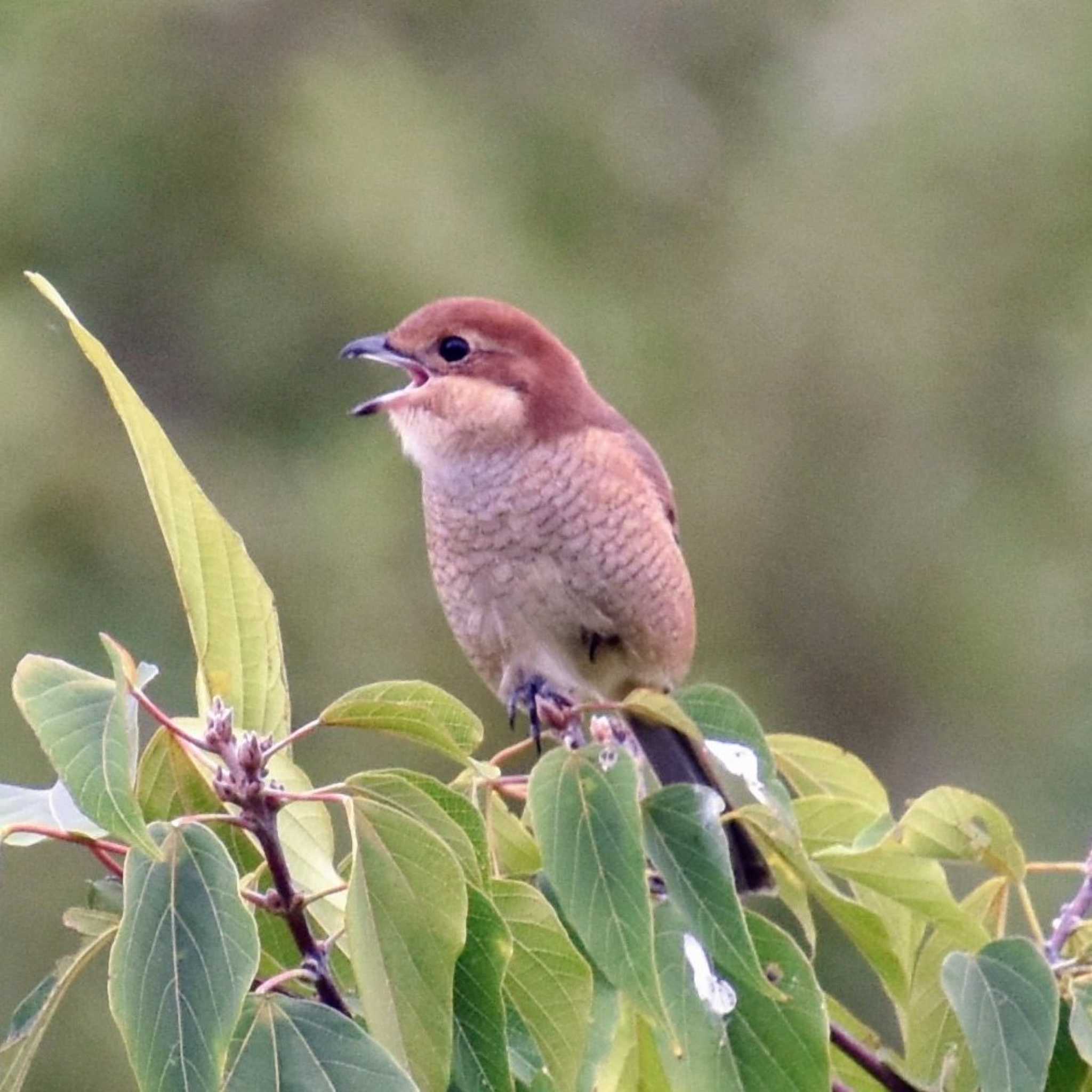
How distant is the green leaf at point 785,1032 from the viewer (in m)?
1.98

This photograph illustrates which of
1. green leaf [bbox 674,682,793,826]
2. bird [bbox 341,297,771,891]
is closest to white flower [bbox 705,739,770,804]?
green leaf [bbox 674,682,793,826]

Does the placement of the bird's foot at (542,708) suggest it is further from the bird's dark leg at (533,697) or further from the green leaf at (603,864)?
the green leaf at (603,864)

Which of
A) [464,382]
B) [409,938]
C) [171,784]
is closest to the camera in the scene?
[409,938]

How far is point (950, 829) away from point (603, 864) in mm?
425

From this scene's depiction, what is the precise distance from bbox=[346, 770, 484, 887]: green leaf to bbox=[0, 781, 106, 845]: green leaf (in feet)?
0.77

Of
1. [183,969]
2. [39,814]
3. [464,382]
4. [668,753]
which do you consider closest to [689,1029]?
[183,969]

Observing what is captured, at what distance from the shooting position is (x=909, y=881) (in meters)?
2.13

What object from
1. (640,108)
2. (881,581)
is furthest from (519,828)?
(640,108)

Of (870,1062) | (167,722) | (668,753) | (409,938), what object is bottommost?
(668,753)

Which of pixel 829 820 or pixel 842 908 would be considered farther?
pixel 829 820

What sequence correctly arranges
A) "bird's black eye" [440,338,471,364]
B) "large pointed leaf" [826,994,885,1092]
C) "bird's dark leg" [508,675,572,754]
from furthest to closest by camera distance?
"bird's black eye" [440,338,471,364] < "bird's dark leg" [508,675,572,754] < "large pointed leaf" [826,994,885,1092]

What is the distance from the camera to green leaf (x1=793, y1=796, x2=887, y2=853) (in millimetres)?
2260

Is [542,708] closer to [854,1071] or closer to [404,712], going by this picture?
[854,1071]

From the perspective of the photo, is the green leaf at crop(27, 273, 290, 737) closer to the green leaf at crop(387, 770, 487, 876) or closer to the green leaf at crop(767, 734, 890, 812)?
the green leaf at crop(387, 770, 487, 876)
